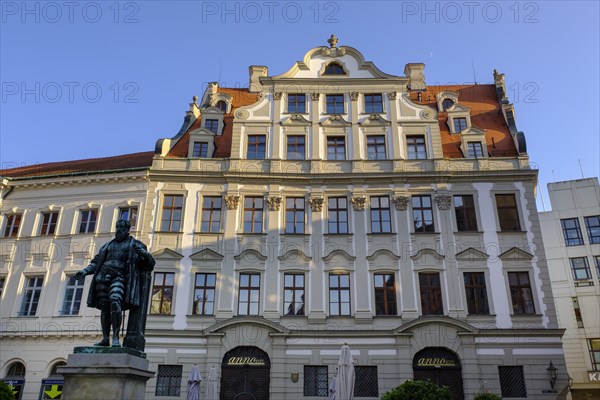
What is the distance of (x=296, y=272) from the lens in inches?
941

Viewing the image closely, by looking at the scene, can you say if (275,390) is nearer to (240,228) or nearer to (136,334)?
(240,228)

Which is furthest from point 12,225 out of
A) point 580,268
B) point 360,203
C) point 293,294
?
point 580,268

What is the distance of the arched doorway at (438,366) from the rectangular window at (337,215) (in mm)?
6772

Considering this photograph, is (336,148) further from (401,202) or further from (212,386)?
(212,386)

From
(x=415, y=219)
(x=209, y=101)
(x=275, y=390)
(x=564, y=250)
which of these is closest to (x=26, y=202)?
(x=209, y=101)

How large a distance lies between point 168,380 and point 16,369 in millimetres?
7589

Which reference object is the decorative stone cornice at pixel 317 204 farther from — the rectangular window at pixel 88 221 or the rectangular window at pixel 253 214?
the rectangular window at pixel 88 221

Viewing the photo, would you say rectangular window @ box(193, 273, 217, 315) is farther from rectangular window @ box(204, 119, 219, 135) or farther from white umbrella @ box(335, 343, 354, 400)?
white umbrella @ box(335, 343, 354, 400)

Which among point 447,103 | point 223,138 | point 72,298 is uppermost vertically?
point 447,103

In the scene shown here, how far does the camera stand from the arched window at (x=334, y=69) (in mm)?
28688

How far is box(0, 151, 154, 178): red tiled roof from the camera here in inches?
1097

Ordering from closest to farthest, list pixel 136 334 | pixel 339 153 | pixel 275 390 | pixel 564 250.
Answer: pixel 136 334 < pixel 275 390 < pixel 339 153 < pixel 564 250

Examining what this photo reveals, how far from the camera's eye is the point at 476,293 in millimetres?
23328

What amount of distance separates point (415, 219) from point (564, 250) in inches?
662
